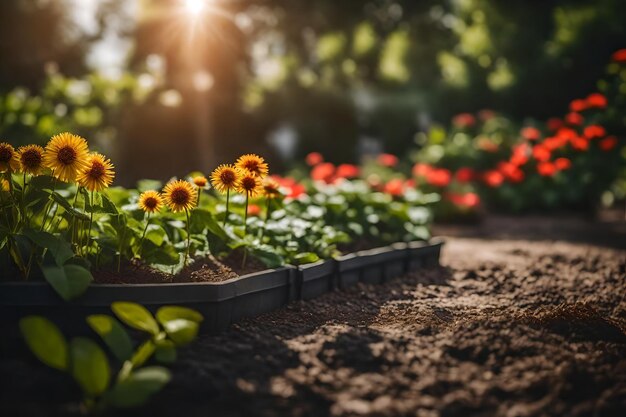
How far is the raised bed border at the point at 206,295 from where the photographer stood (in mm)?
2365

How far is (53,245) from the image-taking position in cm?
235

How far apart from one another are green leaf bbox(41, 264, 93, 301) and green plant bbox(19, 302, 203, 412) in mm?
280

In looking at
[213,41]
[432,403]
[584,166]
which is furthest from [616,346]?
[213,41]

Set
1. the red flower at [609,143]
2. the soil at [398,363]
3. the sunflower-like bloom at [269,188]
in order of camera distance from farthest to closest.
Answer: the red flower at [609,143]
the sunflower-like bloom at [269,188]
the soil at [398,363]

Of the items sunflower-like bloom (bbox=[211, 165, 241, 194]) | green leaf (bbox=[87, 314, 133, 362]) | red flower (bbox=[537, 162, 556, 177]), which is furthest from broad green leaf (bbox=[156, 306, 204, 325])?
red flower (bbox=[537, 162, 556, 177])

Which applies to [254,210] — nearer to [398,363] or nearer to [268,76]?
[398,363]

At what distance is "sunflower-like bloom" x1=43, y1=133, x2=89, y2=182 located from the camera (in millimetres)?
2418

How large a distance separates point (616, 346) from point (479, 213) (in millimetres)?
5854

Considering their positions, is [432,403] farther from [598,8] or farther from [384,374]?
[598,8]

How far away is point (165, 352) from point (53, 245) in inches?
27.8

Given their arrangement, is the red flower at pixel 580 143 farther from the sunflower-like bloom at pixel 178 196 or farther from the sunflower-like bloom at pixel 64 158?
the sunflower-like bloom at pixel 64 158

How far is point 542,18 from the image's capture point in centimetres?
1206

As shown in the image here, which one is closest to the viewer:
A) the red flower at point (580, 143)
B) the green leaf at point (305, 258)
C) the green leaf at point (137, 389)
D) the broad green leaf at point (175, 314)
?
the green leaf at point (137, 389)

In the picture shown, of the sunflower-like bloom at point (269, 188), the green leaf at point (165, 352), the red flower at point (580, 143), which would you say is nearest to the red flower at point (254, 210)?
the sunflower-like bloom at point (269, 188)
